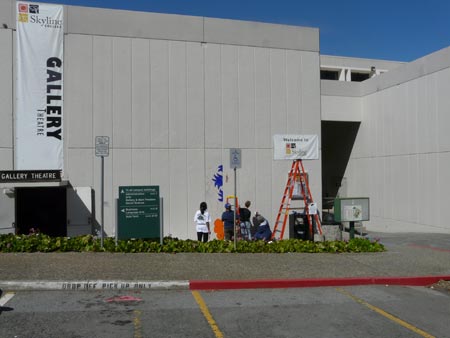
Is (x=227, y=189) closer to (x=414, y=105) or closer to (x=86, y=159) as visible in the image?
(x=86, y=159)

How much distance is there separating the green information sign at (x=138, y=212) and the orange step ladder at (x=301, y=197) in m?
5.17

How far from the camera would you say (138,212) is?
40.1 ft

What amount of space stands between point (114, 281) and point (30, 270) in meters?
1.80

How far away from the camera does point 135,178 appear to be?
51.8 feet

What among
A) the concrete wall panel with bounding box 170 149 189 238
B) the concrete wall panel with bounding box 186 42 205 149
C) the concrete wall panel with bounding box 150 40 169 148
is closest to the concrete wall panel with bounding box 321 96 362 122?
the concrete wall panel with bounding box 186 42 205 149

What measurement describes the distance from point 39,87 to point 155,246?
6.87 m

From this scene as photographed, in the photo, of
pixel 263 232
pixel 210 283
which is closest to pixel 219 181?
pixel 263 232

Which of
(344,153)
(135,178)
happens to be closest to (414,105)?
(344,153)

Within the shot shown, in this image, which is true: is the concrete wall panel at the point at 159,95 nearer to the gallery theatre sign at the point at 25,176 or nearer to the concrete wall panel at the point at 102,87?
the concrete wall panel at the point at 102,87

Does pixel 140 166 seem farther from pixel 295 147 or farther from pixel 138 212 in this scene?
pixel 295 147

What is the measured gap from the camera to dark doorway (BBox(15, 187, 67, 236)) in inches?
599

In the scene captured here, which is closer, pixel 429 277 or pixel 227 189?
pixel 429 277

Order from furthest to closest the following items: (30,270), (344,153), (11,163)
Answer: (344,153) < (11,163) < (30,270)

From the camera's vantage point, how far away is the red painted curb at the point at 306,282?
8.74 metres
